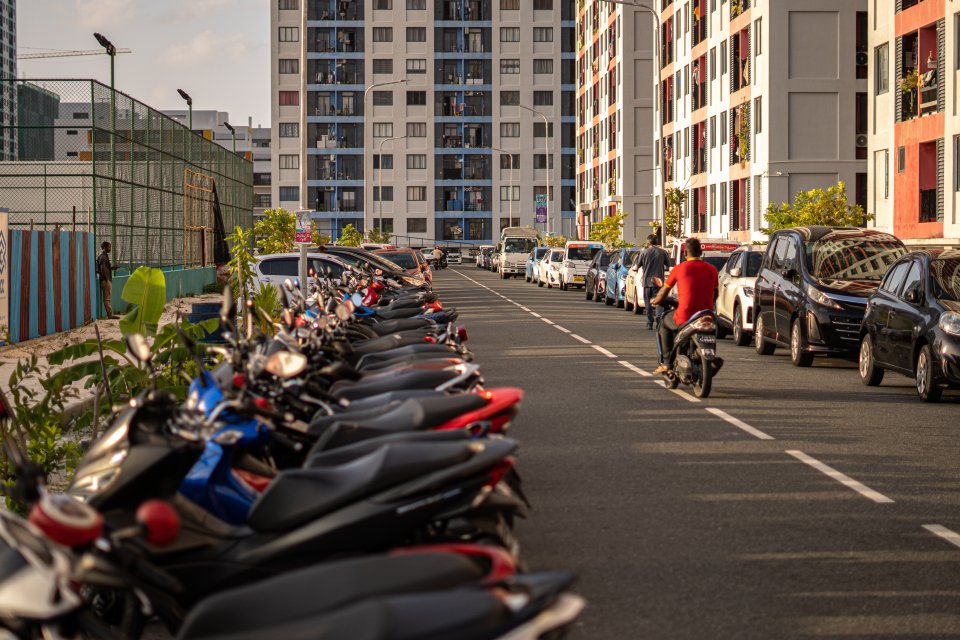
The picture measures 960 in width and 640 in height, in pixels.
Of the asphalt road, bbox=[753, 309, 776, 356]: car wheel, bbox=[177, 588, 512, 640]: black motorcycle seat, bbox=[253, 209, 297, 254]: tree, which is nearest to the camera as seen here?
bbox=[177, 588, 512, 640]: black motorcycle seat

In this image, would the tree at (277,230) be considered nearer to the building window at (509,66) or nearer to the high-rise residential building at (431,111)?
the high-rise residential building at (431,111)

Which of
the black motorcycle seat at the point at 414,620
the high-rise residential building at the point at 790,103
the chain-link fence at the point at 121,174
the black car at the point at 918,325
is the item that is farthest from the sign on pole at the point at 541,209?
the black motorcycle seat at the point at 414,620

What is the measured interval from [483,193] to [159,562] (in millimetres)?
121141

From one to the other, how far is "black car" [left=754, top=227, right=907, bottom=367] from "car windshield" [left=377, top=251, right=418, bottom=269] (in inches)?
742

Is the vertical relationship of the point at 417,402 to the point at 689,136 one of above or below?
below

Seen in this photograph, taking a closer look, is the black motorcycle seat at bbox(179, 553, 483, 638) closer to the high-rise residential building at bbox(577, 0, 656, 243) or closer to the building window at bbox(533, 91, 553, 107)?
the high-rise residential building at bbox(577, 0, 656, 243)

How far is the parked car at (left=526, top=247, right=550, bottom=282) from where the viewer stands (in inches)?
2506

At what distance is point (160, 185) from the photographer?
36.4 meters

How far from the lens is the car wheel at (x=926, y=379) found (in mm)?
15188

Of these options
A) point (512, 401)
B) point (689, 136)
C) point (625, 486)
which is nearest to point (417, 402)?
point (512, 401)

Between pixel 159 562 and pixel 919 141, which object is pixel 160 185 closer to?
pixel 919 141

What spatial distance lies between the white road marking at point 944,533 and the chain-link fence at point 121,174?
71.1 ft

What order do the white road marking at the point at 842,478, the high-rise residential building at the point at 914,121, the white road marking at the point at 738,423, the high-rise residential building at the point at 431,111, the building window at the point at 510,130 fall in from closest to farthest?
the white road marking at the point at 842,478 < the white road marking at the point at 738,423 < the high-rise residential building at the point at 914,121 < the high-rise residential building at the point at 431,111 < the building window at the point at 510,130

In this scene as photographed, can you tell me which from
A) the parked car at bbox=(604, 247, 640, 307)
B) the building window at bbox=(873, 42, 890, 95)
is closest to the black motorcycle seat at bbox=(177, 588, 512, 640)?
the parked car at bbox=(604, 247, 640, 307)
